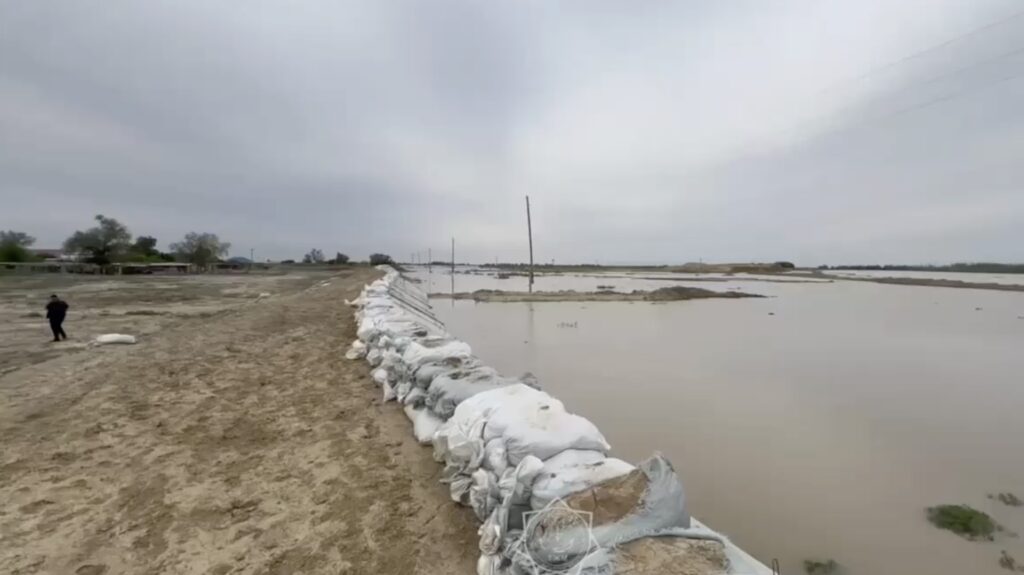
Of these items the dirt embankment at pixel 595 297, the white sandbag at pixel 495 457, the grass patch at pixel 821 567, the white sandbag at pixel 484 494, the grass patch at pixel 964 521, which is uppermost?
the white sandbag at pixel 495 457

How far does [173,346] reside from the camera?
6.59 metres

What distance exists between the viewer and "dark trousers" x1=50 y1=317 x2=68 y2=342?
6953 millimetres

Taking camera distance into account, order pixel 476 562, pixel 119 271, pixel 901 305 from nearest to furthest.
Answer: pixel 476 562 → pixel 901 305 → pixel 119 271

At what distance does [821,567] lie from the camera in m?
2.41

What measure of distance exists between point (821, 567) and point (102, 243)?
5260 cm

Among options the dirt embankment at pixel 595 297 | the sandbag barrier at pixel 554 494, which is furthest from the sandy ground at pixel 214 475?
the dirt embankment at pixel 595 297

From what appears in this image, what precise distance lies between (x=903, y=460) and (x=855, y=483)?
2.44 ft

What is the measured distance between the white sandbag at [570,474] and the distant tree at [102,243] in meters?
50.4

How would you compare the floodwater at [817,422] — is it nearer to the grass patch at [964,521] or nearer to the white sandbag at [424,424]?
the grass patch at [964,521]

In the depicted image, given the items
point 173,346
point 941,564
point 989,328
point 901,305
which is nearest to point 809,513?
point 941,564

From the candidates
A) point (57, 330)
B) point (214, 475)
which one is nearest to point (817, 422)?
point (214, 475)

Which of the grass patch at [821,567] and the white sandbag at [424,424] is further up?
the white sandbag at [424,424]

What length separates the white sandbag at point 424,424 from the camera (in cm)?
331

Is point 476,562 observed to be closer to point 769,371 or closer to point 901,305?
point 769,371
